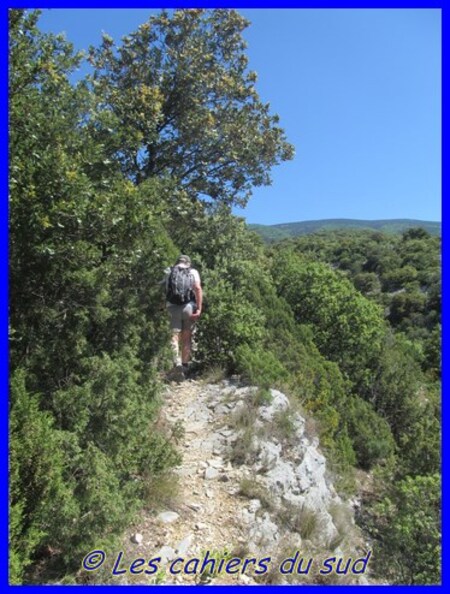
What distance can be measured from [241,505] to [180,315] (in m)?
2.83

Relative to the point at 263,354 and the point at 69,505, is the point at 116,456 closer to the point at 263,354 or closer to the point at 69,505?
the point at 69,505

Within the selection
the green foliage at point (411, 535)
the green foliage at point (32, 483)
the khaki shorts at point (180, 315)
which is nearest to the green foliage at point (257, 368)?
the khaki shorts at point (180, 315)

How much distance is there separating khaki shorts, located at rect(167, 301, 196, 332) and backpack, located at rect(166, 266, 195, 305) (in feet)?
0.72

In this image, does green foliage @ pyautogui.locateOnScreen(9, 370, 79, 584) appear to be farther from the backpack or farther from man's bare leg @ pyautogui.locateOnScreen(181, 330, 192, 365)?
man's bare leg @ pyautogui.locateOnScreen(181, 330, 192, 365)

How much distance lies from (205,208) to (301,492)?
7404mm

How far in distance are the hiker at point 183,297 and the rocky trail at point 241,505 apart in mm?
1404

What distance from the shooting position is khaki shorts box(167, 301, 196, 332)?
6.50 meters

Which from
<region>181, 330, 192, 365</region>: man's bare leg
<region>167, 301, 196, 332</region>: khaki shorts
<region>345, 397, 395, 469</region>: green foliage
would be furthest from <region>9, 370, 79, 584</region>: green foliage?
<region>345, 397, 395, 469</region>: green foliage

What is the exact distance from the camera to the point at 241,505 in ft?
18.0

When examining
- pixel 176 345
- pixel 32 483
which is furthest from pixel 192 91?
pixel 32 483

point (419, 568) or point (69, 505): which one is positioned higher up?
point (69, 505)

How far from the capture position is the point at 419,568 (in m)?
7.93

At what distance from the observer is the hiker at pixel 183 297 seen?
20.1 ft

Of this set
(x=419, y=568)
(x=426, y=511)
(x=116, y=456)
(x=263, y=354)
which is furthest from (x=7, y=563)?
(x=426, y=511)
